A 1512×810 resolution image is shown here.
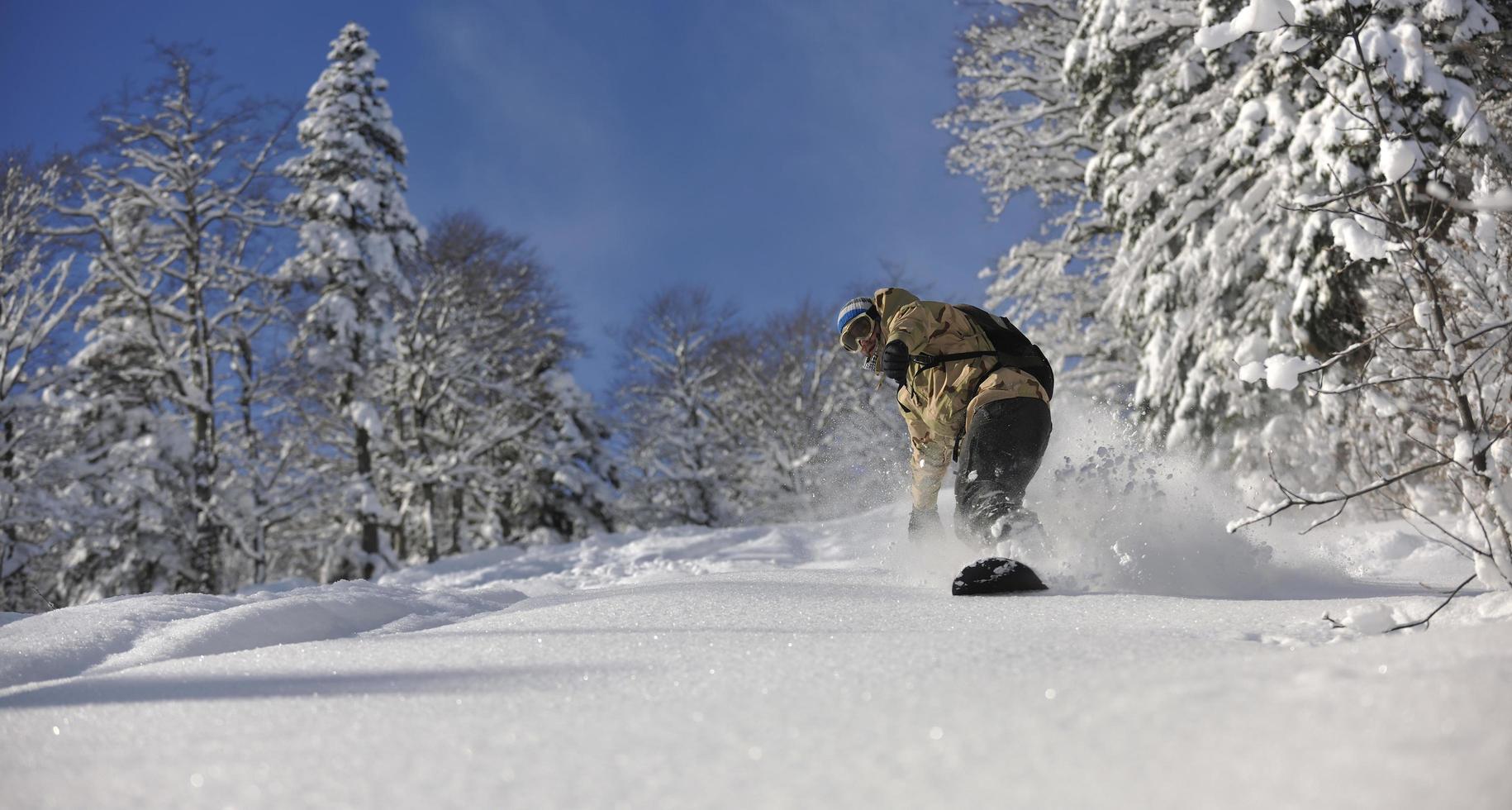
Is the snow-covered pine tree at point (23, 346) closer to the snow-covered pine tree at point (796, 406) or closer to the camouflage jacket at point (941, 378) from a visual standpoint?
the camouflage jacket at point (941, 378)

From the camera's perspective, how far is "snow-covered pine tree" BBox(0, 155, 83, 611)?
11672mm

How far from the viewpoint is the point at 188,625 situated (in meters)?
3.00

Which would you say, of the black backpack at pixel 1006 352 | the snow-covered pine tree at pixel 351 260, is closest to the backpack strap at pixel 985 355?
the black backpack at pixel 1006 352

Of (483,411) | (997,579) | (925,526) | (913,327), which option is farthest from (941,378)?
(483,411)

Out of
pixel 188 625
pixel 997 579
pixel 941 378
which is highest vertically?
pixel 941 378

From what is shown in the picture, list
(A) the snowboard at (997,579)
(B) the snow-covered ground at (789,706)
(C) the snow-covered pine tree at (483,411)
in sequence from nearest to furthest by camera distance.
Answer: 1. (B) the snow-covered ground at (789,706)
2. (A) the snowboard at (997,579)
3. (C) the snow-covered pine tree at (483,411)

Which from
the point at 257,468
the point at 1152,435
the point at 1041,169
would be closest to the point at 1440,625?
the point at 1152,435

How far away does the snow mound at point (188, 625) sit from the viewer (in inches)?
105

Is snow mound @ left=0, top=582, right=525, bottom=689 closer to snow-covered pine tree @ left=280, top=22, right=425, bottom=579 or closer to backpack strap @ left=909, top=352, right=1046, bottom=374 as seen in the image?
backpack strap @ left=909, top=352, right=1046, bottom=374

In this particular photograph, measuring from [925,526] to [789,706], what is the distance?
327 centimetres

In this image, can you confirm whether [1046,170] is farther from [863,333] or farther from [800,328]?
[800,328]

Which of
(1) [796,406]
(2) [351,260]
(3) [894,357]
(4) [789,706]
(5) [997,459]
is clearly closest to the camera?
(4) [789,706]

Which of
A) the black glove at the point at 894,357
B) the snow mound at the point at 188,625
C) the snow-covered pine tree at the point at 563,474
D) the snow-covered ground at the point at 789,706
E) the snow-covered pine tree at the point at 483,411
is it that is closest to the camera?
the snow-covered ground at the point at 789,706

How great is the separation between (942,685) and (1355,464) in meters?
6.56
